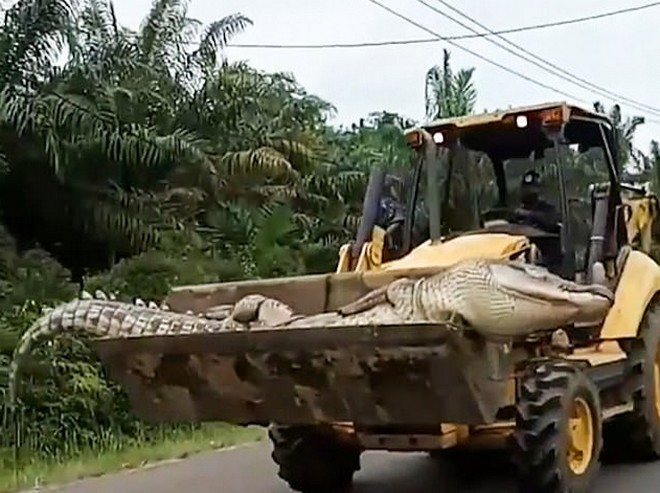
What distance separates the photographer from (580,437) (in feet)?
23.6

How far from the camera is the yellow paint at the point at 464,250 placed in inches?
301

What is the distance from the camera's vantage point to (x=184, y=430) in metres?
11.2

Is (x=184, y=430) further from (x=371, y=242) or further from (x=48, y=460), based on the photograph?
(x=371, y=242)

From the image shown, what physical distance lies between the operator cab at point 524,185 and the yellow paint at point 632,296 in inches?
8.3

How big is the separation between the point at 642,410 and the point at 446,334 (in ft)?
11.0

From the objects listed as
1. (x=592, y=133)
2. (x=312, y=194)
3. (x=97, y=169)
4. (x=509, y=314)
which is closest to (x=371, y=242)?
(x=592, y=133)

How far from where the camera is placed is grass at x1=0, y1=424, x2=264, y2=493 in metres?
9.02

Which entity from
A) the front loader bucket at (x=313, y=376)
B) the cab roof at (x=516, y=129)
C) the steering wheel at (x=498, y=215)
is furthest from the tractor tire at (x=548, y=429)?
the cab roof at (x=516, y=129)

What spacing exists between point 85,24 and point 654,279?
938cm

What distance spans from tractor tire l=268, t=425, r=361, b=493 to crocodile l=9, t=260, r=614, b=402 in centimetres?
116

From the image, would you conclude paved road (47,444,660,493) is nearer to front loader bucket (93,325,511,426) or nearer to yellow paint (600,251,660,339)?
yellow paint (600,251,660,339)

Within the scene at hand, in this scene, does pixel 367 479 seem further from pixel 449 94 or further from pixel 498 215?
pixel 449 94

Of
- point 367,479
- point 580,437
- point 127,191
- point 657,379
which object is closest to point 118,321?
point 367,479

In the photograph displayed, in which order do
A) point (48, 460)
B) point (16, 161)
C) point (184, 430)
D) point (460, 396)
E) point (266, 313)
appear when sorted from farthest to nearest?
point (16, 161), point (184, 430), point (48, 460), point (266, 313), point (460, 396)
